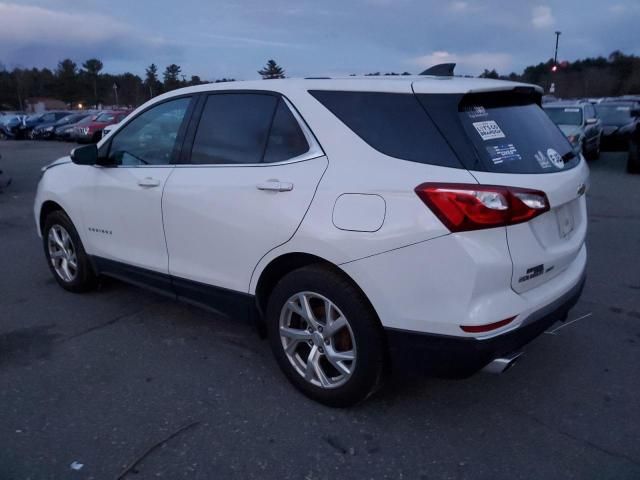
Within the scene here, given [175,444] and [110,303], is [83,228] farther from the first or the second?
[175,444]

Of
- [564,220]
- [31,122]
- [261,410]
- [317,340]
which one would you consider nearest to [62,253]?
[261,410]

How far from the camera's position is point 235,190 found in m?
3.39

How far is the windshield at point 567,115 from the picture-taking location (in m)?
13.5

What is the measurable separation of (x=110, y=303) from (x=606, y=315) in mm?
4057

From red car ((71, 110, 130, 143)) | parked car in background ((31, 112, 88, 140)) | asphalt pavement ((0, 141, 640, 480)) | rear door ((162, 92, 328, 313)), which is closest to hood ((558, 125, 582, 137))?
asphalt pavement ((0, 141, 640, 480))

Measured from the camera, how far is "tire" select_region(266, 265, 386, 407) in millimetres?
2922

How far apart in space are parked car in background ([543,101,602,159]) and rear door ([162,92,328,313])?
423 inches

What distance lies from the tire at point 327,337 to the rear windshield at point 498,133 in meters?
0.90

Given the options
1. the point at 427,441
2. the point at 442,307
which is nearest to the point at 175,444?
the point at 427,441

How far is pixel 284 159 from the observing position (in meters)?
3.24

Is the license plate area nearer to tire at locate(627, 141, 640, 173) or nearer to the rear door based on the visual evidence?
the rear door

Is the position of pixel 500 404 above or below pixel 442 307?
below

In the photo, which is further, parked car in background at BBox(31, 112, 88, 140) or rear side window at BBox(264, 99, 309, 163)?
parked car in background at BBox(31, 112, 88, 140)

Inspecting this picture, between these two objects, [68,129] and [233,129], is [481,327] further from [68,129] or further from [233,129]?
[68,129]
